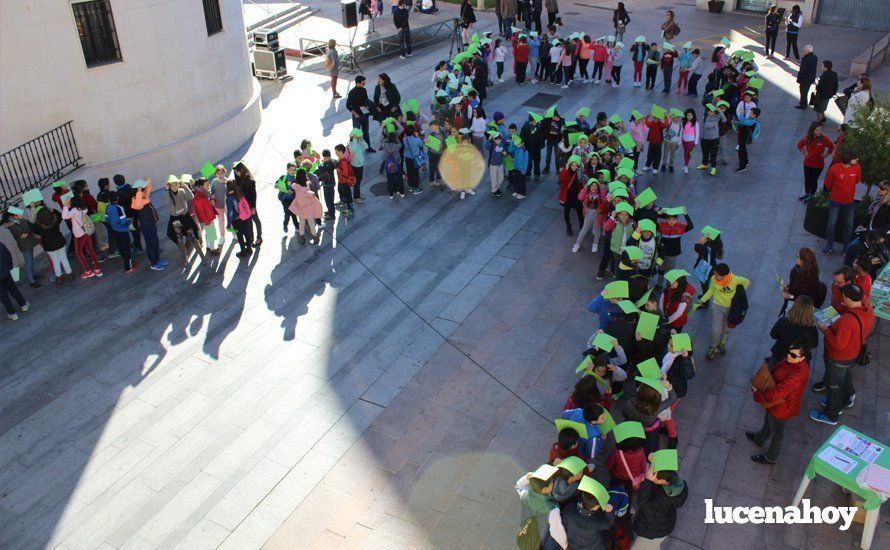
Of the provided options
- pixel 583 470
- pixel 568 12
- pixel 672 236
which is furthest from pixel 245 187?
pixel 568 12

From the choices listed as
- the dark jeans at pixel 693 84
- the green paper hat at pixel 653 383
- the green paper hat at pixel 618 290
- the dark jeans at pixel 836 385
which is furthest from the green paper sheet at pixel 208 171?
the dark jeans at pixel 693 84

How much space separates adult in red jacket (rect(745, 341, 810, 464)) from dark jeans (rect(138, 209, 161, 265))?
9.84m

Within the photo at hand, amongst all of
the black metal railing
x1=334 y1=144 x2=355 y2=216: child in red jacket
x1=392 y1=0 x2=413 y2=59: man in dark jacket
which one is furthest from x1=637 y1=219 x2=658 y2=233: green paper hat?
x1=392 y1=0 x2=413 y2=59: man in dark jacket

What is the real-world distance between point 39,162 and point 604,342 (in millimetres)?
11726

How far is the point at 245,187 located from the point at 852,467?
33.4 feet

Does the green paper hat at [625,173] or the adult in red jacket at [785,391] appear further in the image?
the green paper hat at [625,173]

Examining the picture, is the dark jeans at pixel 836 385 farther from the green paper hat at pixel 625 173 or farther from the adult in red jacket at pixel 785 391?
the green paper hat at pixel 625 173

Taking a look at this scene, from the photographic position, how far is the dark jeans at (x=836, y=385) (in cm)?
865

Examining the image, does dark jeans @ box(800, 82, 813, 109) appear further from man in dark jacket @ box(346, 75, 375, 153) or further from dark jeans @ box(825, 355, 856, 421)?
dark jeans @ box(825, 355, 856, 421)

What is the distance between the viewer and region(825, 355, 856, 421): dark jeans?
340 inches

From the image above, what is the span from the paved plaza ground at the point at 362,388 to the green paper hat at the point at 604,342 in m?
1.30

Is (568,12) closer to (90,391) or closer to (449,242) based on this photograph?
(449,242)

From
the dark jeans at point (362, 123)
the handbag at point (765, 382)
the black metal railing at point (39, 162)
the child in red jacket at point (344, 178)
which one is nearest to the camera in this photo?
the handbag at point (765, 382)

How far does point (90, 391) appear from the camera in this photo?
1039cm
